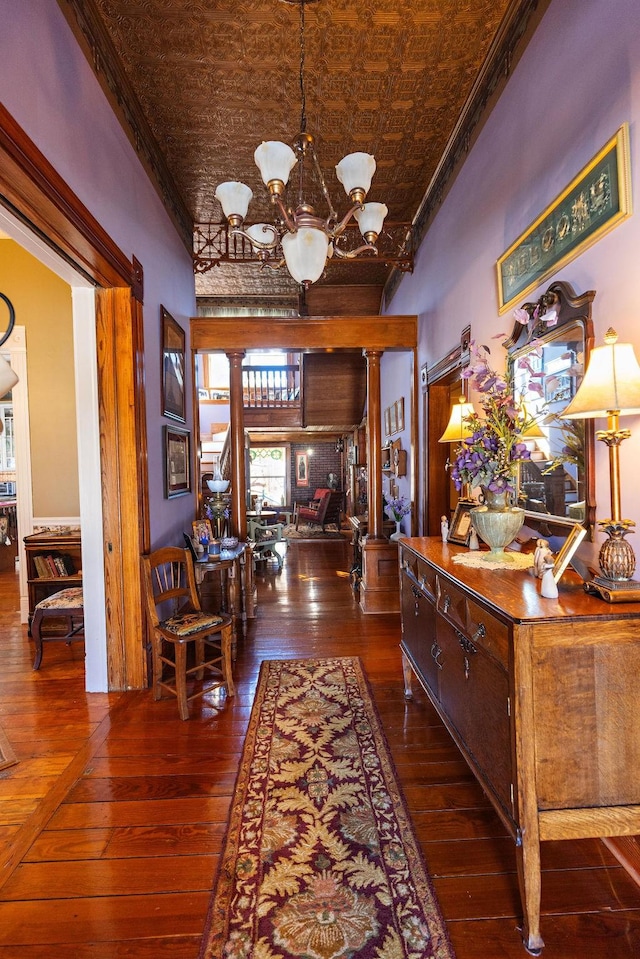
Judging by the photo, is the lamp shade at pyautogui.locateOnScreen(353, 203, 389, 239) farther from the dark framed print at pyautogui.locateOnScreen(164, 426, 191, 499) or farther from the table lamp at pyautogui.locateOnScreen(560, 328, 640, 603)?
the dark framed print at pyautogui.locateOnScreen(164, 426, 191, 499)

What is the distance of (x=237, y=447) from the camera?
4965mm

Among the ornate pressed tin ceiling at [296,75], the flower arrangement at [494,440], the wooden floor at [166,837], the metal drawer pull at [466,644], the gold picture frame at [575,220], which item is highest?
the ornate pressed tin ceiling at [296,75]

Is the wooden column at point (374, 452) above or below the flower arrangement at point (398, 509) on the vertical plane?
above

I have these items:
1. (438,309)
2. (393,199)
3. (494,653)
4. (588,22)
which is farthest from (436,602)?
(393,199)

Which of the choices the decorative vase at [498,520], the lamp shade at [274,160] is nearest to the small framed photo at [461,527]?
the decorative vase at [498,520]

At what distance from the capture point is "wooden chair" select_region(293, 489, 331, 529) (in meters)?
11.5

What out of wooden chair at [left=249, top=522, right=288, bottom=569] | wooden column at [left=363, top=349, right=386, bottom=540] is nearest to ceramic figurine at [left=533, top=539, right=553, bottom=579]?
wooden column at [left=363, top=349, right=386, bottom=540]

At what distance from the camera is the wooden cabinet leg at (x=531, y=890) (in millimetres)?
1397

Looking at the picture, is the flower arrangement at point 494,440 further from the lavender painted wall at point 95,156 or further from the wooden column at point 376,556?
the wooden column at point 376,556

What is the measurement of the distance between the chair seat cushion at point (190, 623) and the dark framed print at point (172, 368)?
172cm

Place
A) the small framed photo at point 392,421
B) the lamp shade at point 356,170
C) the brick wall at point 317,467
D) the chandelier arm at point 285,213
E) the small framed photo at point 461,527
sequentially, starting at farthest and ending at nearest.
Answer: the brick wall at point 317,467, the small framed photo at point 392,421, the small framed photo at point 461,527, the lamp shade at point 356,170, the chandelier arm at point 285,213

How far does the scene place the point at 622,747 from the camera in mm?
1423

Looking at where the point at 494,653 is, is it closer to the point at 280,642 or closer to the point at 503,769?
the point at 503,769

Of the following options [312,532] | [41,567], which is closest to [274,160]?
[41,567]
